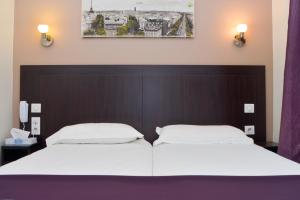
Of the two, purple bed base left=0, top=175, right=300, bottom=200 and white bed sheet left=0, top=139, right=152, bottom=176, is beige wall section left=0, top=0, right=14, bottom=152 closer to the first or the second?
white bed sheet left=0, top=139, right=152, bottom=176

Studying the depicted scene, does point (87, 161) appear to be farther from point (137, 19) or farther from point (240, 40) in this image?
point (240, 40)

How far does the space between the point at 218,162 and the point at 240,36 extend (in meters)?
1.64

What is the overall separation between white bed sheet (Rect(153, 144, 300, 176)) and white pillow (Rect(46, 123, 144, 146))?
0.37m

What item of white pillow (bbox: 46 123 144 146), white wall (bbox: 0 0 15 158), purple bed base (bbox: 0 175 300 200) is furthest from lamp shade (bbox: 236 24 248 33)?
white wall (bbox: 0 0 15 158)

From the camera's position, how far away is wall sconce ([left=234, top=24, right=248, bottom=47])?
2827 millimetres

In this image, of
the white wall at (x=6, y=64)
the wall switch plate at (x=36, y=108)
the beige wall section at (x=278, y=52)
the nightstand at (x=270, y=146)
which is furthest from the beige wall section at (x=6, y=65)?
the beige wall section at (x=278, y=52)

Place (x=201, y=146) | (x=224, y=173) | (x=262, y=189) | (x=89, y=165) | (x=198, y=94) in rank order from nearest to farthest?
(x=262, y=189), (x=224, y=173), (x=89, y=165), (x=201, y=146), (x=198, y=94)

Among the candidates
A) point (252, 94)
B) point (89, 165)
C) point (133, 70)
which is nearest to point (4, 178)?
point (89, 165)

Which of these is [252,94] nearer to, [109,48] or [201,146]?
[201,146]

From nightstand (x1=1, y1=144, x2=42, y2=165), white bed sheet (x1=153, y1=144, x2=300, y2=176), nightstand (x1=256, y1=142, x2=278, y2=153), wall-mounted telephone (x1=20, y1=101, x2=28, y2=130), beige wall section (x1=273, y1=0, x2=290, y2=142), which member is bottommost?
nightstand (x1=1, y1=144, x2=42, y2=165)

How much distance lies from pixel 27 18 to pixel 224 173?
2.53 meters

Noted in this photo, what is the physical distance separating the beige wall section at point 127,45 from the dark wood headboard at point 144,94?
10 cm

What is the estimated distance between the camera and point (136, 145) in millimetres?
2314

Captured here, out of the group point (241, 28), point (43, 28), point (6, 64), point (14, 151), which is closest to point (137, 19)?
point (43, 28)
